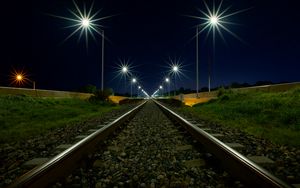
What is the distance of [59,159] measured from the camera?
12.2 feet

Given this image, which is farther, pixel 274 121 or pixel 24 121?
pixel 24 121

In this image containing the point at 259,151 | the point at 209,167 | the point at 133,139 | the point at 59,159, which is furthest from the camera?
the point at 133,139

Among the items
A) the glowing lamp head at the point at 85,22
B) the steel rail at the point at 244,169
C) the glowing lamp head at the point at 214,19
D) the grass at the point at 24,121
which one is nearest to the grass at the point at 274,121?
the steel rail at the point at 244,169

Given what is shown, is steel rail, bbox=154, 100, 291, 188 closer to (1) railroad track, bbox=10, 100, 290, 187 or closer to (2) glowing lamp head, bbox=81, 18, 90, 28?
(1) railroad track, bbox=10, 100, 290, 187

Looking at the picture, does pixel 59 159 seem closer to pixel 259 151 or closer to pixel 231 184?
pixel 231 184

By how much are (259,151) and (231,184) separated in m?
2.08

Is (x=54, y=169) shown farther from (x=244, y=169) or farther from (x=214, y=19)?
(x=214, y=19)

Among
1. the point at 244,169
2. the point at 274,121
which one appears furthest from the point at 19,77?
the point at 244,169

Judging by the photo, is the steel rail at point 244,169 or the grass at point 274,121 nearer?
the steel rail at point 244,169

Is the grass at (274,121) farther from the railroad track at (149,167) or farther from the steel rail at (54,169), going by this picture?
the steel rail at (54,169)

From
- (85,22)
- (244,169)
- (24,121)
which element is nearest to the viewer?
(244,169)

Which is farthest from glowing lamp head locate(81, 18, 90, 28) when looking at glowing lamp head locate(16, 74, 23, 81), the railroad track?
glowing lamp head locate(16, 74, 23, 81)

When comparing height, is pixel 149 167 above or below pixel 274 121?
below

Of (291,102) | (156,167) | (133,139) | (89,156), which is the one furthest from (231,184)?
(291,102)
